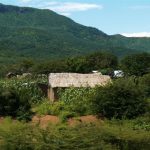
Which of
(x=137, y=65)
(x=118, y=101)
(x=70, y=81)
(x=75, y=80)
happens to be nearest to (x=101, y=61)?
(x=137, y=65)

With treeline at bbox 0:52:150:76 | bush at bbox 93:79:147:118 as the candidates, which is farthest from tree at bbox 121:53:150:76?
bush at bbox 93:79:147:118

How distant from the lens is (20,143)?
21.3 meters

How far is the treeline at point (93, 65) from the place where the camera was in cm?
7606

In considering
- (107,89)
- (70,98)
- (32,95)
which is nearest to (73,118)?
(107,89)

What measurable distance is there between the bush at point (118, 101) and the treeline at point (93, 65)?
35.6 metres

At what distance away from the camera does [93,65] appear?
288ft

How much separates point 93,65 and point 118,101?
49.9m

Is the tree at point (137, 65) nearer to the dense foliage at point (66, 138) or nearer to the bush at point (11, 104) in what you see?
the bush at point (11, 104)

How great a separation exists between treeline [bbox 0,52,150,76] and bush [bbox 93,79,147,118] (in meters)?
35.6

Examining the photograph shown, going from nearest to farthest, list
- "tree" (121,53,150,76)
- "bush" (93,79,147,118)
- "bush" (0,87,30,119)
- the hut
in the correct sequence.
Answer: "bush" (93,79,147,118) → "bush" (0,87,30,119) → the hut → "tree" (121,53,150,76)

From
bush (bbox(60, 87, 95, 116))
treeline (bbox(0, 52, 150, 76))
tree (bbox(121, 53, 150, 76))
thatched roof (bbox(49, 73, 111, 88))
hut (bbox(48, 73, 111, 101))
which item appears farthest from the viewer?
treeline (bbox(0, 52, 150, 76))

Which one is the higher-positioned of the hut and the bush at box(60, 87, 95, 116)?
the hut

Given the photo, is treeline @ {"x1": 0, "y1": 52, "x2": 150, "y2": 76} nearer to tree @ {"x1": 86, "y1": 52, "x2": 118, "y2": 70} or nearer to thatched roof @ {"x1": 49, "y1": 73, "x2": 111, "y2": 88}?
tree @ {"x1": 86, "y1": 52, "x2": 118, "y2": 70}

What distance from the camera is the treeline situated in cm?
7606
